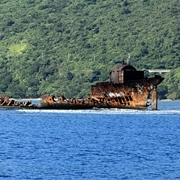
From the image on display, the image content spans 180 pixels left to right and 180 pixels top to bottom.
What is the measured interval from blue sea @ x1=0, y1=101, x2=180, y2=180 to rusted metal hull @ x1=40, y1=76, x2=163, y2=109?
55.9ft

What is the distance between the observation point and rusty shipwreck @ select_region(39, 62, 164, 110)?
5502 inches

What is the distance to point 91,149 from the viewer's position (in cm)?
7906

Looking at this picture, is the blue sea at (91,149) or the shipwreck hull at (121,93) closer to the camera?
the blue sea at (91,149)

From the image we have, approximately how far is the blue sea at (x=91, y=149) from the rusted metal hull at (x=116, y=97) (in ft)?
55.9

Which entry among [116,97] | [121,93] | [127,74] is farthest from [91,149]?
[127,74]

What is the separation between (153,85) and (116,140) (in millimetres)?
51527

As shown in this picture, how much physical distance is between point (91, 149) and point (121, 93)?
64845 millimetres

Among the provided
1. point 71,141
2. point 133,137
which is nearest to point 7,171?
point 71,141

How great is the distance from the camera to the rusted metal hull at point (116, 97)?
458ft

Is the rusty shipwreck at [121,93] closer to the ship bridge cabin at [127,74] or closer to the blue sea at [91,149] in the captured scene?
the ship bridge cabin at [127,74]

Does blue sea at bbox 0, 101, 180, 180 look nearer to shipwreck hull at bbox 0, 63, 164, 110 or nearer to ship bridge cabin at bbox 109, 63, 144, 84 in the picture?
shipwreck hull at bbox 0, 63, 164, 110

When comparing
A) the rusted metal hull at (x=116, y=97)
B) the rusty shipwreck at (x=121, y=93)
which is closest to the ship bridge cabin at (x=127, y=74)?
the rusty shipwreck at (x=121, y=93)

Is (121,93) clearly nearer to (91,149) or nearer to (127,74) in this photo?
(127,74)

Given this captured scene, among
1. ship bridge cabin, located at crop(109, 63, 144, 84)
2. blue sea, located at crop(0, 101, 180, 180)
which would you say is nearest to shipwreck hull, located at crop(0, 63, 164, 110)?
ship bridge cabin, located at crop(109, 63, 144, 84)
